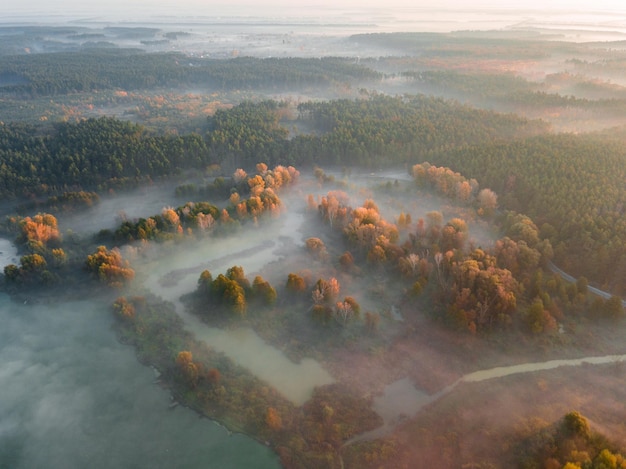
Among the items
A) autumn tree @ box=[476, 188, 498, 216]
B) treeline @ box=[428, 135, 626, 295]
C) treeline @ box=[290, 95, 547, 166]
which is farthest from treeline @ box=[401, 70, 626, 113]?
autumn tree @ box=[476, 188, 498, 216]

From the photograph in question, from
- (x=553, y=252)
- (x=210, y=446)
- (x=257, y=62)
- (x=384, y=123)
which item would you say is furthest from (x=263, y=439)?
Result: (x=257, y=62)

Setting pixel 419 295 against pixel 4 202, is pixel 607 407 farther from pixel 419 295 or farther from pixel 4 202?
pixel 4 202

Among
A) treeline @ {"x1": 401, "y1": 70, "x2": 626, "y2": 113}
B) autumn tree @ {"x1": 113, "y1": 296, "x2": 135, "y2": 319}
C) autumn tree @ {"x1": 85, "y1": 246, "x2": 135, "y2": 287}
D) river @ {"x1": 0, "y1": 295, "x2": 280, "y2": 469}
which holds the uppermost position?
treeline @ {"x1": 401, "y1": 70, "x2": 626, "y2": 113}

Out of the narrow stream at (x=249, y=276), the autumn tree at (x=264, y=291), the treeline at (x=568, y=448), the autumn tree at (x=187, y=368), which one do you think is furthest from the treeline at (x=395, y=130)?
the treeline at (x=568, y=448)

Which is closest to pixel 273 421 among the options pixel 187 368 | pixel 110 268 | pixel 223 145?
pixel 187 368

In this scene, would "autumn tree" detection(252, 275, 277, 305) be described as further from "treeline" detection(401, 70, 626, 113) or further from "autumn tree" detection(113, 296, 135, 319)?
"treeline" detection(401, 70, 626, 113)

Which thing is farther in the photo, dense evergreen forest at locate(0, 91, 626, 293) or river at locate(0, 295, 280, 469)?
dense evergreen forest at locate(0, 91, 626, 293)

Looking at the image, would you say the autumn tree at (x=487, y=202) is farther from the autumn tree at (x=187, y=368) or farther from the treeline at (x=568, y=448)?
the autumn tree at (x=187, y=368)
